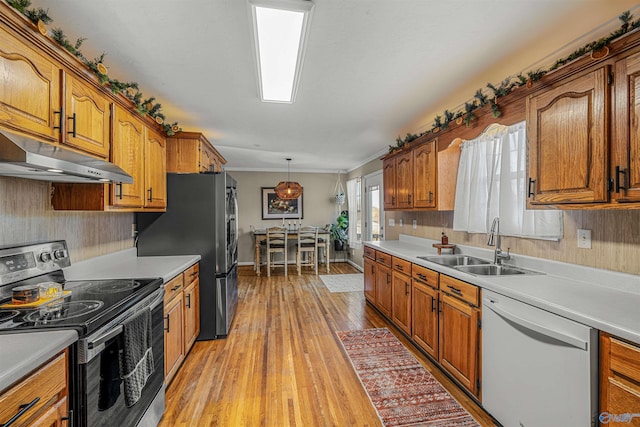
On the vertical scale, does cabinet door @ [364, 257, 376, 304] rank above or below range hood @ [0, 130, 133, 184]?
below

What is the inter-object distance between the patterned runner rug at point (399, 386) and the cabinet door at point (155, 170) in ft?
7.55

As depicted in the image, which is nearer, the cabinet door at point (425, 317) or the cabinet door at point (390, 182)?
the cabinet door at point (425, 317)

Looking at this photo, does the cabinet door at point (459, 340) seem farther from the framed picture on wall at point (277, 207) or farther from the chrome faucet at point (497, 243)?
the framed picture on wall at point (277, 207)

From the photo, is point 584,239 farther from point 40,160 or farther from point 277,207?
point 277,207

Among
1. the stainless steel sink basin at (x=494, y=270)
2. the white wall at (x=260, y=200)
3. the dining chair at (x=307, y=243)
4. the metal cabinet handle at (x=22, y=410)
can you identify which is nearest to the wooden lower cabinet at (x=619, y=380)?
the stainless steel sink basin at (x=494, y=270)

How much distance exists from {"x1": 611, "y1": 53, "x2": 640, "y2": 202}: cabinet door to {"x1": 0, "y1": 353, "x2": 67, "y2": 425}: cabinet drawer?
2467 mm

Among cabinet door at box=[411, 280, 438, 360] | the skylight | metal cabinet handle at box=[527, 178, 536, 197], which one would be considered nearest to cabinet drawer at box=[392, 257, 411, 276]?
cabinet door at box=[411, 280, 438, 360]

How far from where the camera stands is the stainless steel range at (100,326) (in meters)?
1.24

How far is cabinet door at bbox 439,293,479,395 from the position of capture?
201 centimetres

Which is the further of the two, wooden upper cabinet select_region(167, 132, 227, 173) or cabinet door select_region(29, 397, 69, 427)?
wooden upper cabinet select_region(167, 132, 227, 173)

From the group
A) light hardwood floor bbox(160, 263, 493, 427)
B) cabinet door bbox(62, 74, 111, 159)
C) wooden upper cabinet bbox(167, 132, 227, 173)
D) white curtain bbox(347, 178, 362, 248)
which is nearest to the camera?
cabinet door bbox(62, 74, 111, 159)

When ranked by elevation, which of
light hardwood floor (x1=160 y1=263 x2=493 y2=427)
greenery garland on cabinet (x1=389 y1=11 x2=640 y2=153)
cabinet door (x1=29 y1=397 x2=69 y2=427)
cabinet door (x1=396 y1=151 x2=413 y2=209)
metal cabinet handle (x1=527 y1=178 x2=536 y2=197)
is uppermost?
greenery garland on cabinet (x1=389 y1=11 x2=640 y2=153)

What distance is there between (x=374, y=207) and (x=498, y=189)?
325 cm

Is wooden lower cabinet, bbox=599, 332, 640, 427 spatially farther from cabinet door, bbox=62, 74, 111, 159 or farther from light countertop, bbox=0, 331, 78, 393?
cabinet door, bbox=62, 74, 111, 159
